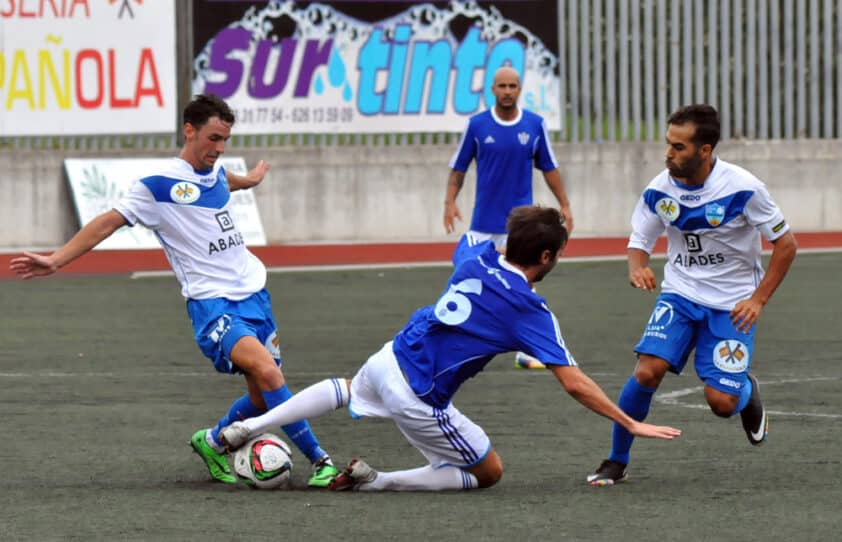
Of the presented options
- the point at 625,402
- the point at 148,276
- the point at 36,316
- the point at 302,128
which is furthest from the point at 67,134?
the point at 625,402

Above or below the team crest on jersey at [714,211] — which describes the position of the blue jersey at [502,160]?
below

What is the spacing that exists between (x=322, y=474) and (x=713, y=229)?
2060mm

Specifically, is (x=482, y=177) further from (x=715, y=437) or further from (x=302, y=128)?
(x=302, y=128)

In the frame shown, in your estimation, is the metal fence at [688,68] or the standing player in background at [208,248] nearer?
the standing player in background at [208,248]

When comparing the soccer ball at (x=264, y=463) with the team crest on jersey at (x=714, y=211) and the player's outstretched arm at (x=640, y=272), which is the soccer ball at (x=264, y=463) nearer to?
the player's outstretched arm at (x=640, y=272)

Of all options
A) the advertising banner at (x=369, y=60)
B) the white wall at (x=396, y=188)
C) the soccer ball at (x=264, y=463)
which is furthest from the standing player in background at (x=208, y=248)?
the advertising banner at (x=369, y=60)

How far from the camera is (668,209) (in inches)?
331

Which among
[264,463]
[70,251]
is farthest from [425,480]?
[70,251]

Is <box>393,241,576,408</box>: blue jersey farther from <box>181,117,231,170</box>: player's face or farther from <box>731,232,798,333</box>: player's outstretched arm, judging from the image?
<box>181,117,231,170</box>: player's face

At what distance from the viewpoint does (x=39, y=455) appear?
28.9 feet

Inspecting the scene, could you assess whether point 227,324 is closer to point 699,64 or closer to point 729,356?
point 729,356

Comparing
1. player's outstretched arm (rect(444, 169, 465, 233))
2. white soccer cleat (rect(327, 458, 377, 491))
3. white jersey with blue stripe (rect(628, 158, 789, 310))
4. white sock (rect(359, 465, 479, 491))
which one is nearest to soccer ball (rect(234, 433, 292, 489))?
white soccer cleat (rect(327, 458, 377, 491))

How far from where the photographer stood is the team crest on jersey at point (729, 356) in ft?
27.7

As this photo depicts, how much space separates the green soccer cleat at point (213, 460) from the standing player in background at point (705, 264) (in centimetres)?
176
